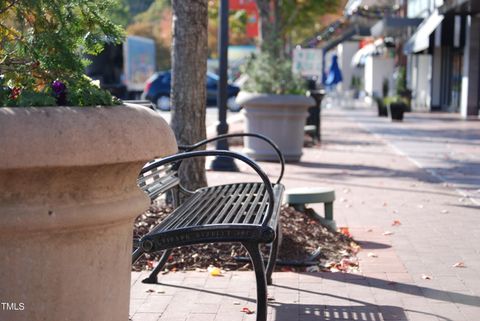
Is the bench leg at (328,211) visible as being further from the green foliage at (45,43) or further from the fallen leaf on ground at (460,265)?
the green foliage at (45,43)

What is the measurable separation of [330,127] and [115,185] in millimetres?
21179

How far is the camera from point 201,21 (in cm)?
769

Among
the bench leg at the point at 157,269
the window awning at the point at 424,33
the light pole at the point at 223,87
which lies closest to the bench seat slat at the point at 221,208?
the bench leg at the point at 157,269

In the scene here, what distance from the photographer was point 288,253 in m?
6.24

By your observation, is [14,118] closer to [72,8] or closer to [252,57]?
[72,8]

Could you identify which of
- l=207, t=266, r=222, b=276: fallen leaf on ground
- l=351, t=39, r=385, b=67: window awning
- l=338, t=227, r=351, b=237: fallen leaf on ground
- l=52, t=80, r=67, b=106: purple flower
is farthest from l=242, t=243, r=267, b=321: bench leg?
l=351, t=39, r=385, b=67: window awning

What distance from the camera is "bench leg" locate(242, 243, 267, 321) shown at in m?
3.94

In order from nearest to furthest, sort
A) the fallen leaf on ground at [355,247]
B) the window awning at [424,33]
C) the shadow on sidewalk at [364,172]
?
the fallen leaf on ground at [355,247], the shadow on sidewalk at [364,172], the window awning at [424,33]

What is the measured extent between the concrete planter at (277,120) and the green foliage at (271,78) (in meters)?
0.64

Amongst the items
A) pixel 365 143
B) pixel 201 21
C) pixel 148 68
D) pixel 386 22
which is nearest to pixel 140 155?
pixel 201 21

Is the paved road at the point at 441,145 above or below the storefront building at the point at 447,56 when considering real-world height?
below

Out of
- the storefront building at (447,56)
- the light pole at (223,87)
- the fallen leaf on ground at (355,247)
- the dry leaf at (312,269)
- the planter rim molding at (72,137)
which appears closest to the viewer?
the planter rim molding at (72,137)

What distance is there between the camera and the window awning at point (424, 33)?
30.5 meters

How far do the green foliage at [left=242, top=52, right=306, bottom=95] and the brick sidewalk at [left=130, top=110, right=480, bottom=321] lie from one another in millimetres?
4484
